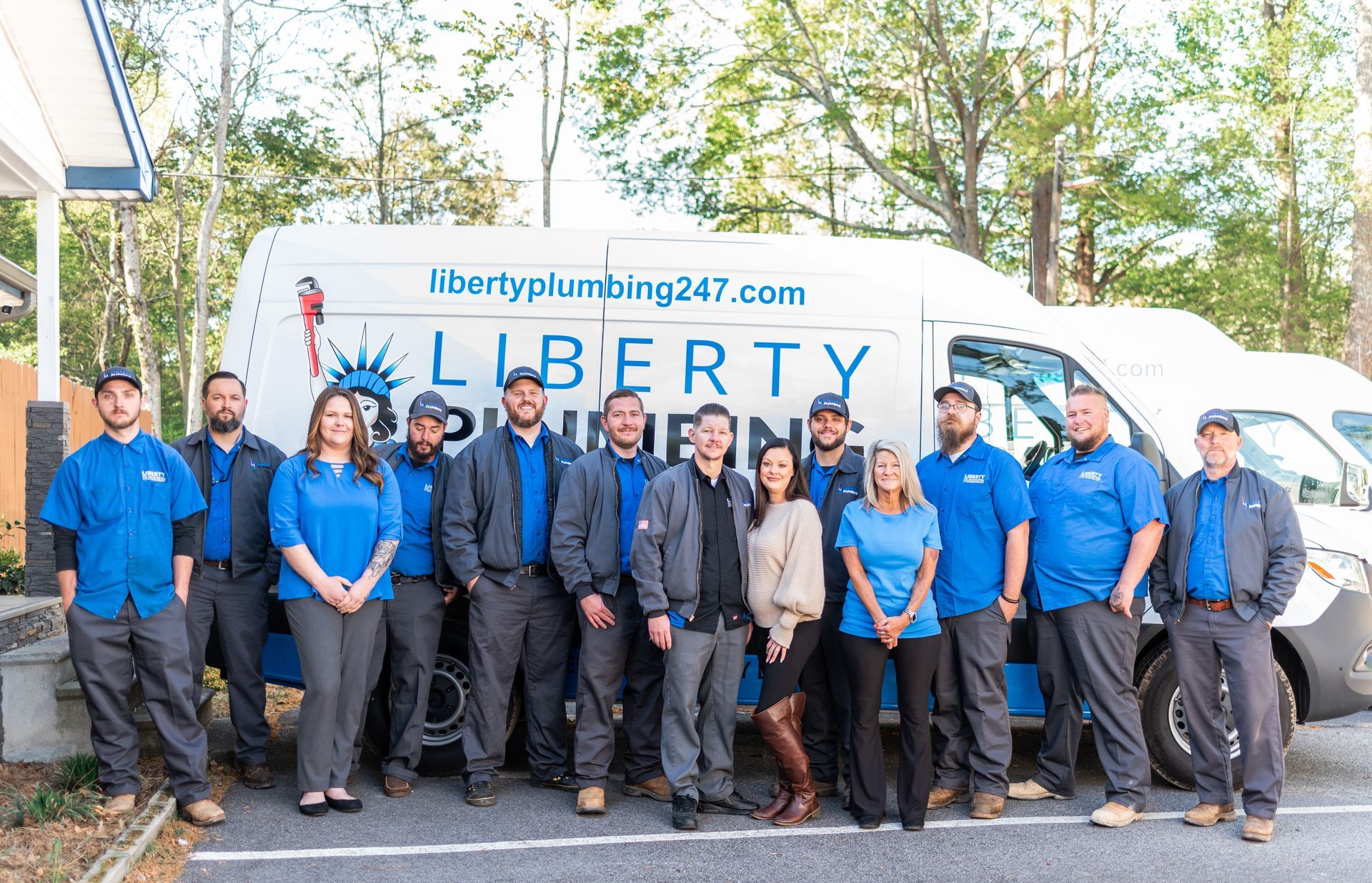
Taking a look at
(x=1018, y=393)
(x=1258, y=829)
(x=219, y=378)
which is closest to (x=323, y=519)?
(x=219, y=378)

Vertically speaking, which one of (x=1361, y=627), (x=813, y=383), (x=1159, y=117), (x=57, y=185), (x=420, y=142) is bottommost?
(x=1361, y=627)

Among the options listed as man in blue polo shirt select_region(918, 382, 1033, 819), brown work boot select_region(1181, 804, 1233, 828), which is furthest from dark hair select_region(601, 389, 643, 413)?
brown work boot select_region(1181, 804, 1233, 828)

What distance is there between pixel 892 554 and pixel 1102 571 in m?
1.06

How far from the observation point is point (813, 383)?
6.14 meters

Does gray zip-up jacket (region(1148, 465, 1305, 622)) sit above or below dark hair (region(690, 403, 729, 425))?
below

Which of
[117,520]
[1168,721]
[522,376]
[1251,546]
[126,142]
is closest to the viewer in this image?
[117,520]

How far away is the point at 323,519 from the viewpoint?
17.4 ft

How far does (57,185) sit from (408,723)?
16.2ft

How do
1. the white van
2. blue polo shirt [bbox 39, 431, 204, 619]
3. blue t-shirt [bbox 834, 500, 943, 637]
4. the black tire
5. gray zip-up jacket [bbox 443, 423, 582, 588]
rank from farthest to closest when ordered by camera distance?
→ 1. the white van
2. the black tire
3. gray zip-up jacket [bbox 443, 423, 582, 588]
4. blue t-shirt [bbox 834, 500, 943, 637]
5. blue polo shirt [bbox 39, 431, 204, 619]

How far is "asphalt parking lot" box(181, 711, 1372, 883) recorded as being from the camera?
4742mm

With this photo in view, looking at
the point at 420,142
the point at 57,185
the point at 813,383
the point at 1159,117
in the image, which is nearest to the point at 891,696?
the point at 813,383

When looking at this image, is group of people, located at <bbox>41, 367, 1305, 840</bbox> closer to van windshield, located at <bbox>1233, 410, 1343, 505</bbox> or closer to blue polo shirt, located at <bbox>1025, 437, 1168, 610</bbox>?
blue polo shirt, located at <bbox>1025, 437, 1168, 610</bbox>

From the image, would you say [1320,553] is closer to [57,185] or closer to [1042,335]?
[1042,335]

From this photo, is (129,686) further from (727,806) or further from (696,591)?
(727,806)
